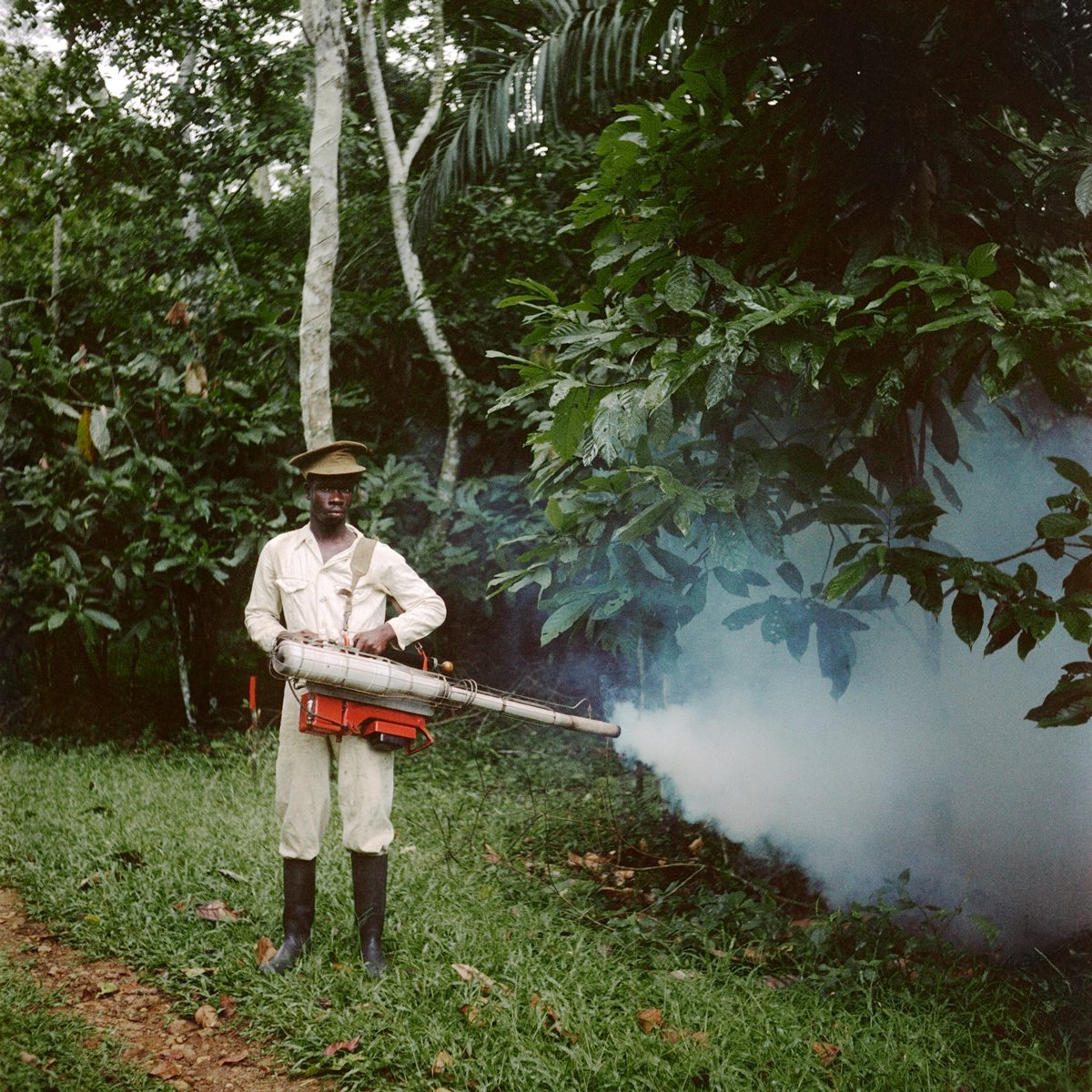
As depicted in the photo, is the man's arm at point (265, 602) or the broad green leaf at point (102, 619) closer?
the man's arm at point (265, 602)

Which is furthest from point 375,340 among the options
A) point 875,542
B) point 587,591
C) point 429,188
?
point 875,542

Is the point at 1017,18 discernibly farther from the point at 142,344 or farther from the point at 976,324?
the point at 142,344

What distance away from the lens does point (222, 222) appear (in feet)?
14.5

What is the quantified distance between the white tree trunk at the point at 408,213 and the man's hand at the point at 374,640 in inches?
70.8

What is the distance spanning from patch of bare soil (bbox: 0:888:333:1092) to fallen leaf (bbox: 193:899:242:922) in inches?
12.6

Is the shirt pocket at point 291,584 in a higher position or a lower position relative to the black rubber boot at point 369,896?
higher

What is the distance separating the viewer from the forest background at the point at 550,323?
2.80m

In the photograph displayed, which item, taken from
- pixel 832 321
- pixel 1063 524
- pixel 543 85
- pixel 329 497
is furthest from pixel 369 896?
pixel 543 85

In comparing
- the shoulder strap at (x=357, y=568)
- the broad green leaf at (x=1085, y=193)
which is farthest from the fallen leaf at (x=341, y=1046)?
the broad green leaf at (x=1085, y=193)

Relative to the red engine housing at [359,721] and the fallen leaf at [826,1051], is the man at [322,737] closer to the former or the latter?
the red engine housing at [359,721]

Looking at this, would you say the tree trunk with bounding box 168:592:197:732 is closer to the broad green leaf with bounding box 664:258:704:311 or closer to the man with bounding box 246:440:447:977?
the man with bounding box 246:440:447:977

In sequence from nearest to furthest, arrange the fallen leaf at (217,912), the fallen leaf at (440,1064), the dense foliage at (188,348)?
the fallen leaf at (440,1064) < the fallen leaf at (217,912) < the dense foliage at (188,348)

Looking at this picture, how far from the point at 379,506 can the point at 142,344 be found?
4.11 ft

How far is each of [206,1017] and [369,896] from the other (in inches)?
22.5
